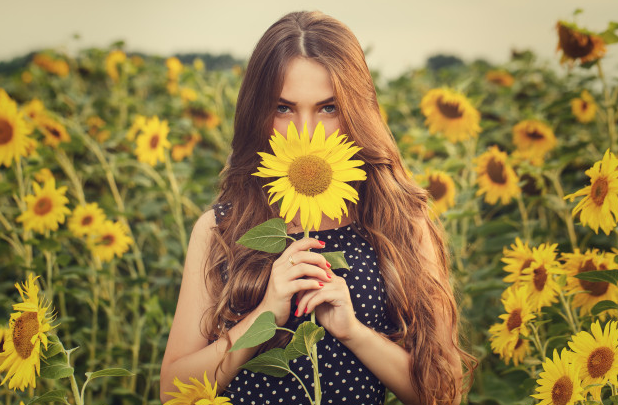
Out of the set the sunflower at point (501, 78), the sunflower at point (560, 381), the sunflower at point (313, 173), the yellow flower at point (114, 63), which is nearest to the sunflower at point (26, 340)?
the sunflower at point (313, 173)

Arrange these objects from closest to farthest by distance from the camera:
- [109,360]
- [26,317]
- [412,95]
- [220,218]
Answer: [26,317] → [220,218] → [109,360] → [412,95]

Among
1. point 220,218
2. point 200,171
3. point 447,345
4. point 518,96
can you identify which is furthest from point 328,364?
point 518,96

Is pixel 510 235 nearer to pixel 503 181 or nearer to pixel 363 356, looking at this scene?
pixel 503 181

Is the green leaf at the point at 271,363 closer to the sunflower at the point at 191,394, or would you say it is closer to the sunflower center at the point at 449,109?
the sunflower at the point at 191,394

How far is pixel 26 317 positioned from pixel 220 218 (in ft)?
1.82

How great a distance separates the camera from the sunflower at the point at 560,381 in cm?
103

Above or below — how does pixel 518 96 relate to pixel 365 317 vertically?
above

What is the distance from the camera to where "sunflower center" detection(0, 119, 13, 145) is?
1.89 meters

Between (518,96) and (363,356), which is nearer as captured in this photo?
(363,356)

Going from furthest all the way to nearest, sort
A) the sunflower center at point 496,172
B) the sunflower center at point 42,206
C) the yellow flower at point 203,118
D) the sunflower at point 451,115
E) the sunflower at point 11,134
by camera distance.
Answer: the yellow flower at point 203,118, the sunflower at point 451,115, the sunflower center at point 496,172, the sunflower center at point 42,206, the sunflower at point 11,134

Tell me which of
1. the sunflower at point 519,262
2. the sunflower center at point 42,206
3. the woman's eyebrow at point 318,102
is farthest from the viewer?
the sunflower center at point 42,206

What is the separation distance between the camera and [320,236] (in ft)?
4.60

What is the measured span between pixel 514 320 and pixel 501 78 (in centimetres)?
307

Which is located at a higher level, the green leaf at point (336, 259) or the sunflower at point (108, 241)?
the green leaf at point (336, 259)
